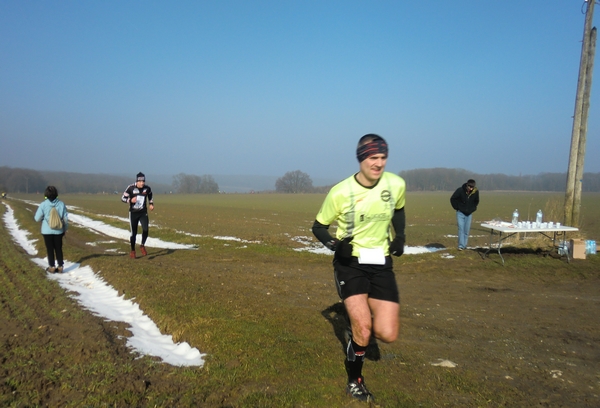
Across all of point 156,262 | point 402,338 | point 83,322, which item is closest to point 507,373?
point 402,338

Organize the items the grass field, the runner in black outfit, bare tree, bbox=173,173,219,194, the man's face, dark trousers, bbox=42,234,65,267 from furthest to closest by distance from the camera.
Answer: bare tree, bbox=173,173,219,194
the runner in black outfit
dark trousers, bbox=42,234,65,267
the grass field
the man's face

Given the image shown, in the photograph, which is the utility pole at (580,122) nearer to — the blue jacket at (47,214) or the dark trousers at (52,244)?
the blue jacket at (47,214)

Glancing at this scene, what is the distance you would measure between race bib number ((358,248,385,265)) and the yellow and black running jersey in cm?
6

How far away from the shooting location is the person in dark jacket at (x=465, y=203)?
13.4m

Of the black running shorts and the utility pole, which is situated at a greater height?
the utility pole

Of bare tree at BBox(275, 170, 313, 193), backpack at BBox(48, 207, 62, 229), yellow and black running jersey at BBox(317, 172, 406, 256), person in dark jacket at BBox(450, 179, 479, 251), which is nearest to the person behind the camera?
yellow and black running jersey at BBox(317, 172, 406, 256)

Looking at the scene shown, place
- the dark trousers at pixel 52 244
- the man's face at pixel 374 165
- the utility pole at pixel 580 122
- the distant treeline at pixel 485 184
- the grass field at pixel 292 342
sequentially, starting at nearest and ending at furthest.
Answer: the man's face at pixel 374 165, the grass field at pixel 292 342, the dark trousers at pixel 52 244, the utility pole at pixel 580 122, the distant treeline at pixel 485 184

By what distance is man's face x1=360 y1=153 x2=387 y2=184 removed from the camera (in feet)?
12.5

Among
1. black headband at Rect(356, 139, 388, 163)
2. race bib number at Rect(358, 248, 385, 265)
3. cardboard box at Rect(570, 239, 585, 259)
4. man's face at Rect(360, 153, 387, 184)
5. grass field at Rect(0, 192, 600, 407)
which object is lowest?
grass field at Rect(0, 192, 600, 407)

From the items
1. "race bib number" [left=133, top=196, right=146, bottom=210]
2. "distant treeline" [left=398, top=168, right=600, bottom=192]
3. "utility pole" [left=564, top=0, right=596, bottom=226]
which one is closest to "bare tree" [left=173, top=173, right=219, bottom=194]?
"distant treeline" [left=398, top=168, right=600, bottom=192]

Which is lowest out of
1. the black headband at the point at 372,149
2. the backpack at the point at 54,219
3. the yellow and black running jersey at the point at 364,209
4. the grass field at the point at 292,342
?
the grass field at the point at 292,342

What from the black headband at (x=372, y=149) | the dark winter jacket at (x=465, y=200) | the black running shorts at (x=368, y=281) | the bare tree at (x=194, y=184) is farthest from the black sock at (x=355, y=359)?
the bare tree at (x=194, y=184)

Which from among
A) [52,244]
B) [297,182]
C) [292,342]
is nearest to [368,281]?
[292,342]

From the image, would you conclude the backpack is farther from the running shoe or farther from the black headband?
the black headband
